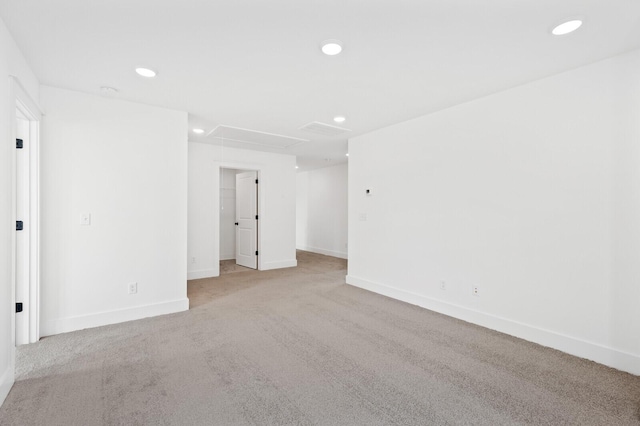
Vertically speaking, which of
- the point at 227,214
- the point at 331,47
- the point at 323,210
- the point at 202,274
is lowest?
the point at 202,274

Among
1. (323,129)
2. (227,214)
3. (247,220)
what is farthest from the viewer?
(227,214)

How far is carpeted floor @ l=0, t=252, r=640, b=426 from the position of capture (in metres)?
1.84

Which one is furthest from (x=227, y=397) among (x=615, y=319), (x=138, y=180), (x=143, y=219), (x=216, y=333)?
(x=615, y=319)

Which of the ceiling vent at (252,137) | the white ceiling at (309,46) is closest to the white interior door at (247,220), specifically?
the ceiling vent at (252,137)

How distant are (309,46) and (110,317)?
3.43 metres

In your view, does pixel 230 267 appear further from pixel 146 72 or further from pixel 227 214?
pixel 146 72

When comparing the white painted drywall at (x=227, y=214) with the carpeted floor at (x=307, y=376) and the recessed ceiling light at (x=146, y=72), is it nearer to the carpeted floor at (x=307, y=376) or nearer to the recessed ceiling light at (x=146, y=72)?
the carpeted floor at (x=307, y=376)

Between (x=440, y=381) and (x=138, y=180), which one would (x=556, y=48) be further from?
(x=138, y=180)

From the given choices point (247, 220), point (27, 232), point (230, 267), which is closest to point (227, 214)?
point (247, 220)

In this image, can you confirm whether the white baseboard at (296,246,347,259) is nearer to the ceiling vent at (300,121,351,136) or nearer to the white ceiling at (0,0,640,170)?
the ceiling vent at (300,121,351,136)

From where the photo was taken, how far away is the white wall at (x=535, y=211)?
241 centimetres

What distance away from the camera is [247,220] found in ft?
21.6

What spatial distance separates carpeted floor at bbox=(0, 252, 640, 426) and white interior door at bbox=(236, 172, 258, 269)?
2.93m

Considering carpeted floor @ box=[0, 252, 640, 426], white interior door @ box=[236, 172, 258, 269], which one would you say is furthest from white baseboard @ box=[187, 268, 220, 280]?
carpeted floor @ box=[0, 252, 640, 426]
